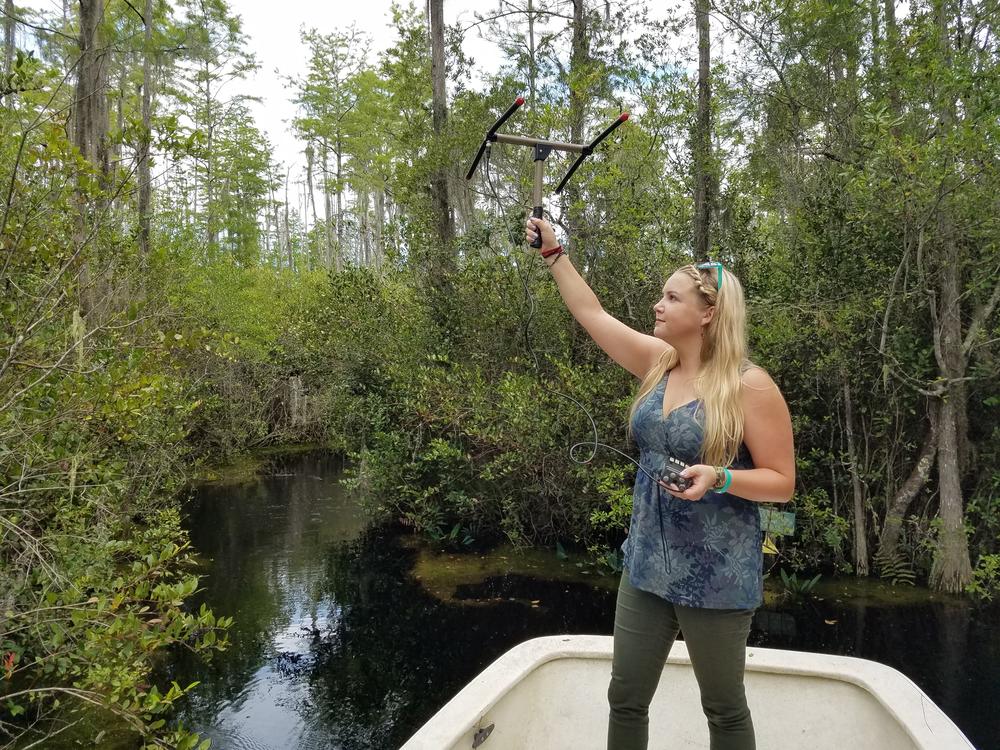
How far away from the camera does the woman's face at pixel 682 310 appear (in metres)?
1.66

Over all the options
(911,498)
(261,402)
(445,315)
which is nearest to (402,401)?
(445,315)

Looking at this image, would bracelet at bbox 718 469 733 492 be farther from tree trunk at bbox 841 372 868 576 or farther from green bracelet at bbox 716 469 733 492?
→ tree trunk at bbox 841 372 868 576

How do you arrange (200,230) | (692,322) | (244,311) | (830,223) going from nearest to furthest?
(692,322) → (830,223) → (244,311) → (200,230)

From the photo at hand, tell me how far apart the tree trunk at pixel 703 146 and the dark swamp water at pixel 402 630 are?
318 centimetres

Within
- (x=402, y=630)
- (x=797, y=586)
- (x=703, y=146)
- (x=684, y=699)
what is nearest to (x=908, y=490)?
(x=797, y=586)

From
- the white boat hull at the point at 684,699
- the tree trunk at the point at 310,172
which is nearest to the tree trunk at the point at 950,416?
the white boat hull at the point at 684,699

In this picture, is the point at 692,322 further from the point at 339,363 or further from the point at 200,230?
the point at 200,230

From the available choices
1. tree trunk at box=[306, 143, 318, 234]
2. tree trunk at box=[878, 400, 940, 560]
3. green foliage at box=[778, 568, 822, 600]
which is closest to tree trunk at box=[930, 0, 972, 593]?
tree trunk at box=[878, 400, 940, 560]

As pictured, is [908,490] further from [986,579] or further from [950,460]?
[986,579]

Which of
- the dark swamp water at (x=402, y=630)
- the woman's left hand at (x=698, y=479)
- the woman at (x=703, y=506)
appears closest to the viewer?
the woman's left hand at (x=698, y=479)

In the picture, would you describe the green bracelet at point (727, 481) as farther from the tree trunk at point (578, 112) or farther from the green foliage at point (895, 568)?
the green foliage at point (895, 568)

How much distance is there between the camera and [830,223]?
568 cm

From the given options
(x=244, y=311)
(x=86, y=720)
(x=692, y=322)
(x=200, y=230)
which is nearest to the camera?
(x=692, y=322)

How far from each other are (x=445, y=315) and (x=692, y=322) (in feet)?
18.6
